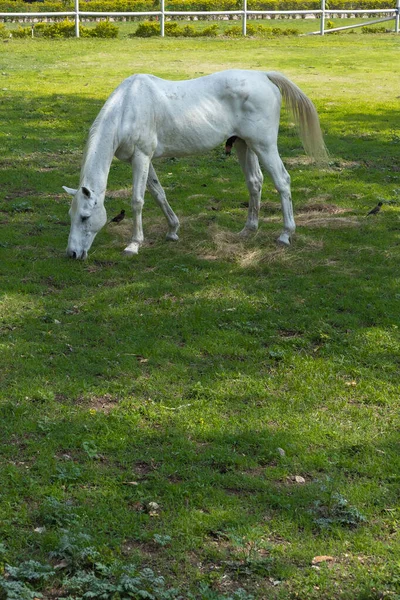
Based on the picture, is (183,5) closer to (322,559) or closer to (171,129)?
(171,129)

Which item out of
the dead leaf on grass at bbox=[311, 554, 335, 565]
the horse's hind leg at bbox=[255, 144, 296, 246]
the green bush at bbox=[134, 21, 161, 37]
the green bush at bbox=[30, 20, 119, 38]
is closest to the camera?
the dead leaf on grass at bbox=[311, 554, 335, 565]

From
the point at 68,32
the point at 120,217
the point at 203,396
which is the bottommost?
the point at 203,396

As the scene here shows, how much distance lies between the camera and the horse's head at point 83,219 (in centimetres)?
838

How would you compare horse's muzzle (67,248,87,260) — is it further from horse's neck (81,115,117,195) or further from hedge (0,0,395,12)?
hedge (0,0,395,12)

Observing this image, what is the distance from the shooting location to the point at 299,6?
45.1m

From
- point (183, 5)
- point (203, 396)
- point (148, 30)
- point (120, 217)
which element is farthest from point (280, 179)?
point (183, 5)

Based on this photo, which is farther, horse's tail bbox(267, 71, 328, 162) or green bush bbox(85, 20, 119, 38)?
green bush bbox(85, 20, 119, 38)

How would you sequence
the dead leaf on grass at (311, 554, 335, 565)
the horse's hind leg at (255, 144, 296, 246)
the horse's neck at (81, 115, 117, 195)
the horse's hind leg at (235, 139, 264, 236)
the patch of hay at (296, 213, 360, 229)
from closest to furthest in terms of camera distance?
the dead leaf on grass at (311, 554, 335, 565) < the horse's neck at (81, 115, 117, 195) < the horse's hind leg at (255, 144, 296, 246) < the horse's hind leg at (235, 139, 264, 236) < the patch of hay at (296, 213, 360, 229)

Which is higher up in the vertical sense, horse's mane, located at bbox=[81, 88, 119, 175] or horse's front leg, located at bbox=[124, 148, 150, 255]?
horse's mane, located at bbox=[81, 88, 119, 175]

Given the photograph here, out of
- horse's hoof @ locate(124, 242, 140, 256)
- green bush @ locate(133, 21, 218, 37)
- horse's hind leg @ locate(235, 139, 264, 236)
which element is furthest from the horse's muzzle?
green bush @ locate(133, 21, 218, 37)

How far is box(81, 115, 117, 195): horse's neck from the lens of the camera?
8508 mm

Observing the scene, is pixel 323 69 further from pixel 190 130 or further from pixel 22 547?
pixel 22 547

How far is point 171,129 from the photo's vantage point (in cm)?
901

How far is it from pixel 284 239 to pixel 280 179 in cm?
69
